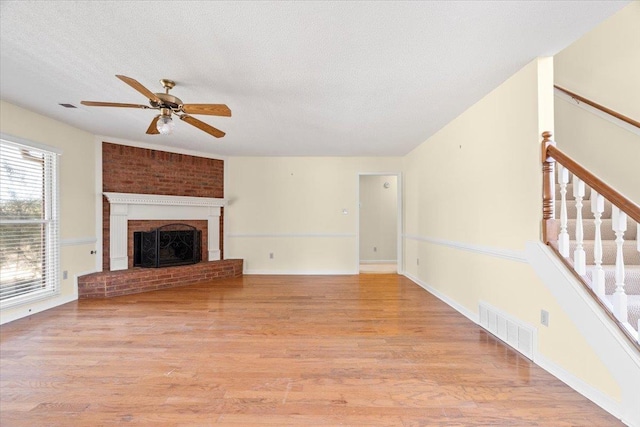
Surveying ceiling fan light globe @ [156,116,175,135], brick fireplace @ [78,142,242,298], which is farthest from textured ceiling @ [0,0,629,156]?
brick fireplace @ [78,142,242,298]

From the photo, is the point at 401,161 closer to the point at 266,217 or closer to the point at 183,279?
the point at 266,217

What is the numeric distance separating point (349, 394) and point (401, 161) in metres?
4.57

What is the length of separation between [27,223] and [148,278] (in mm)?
1558

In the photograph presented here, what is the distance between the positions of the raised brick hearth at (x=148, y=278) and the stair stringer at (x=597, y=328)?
458 cm

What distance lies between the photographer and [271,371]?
2082 millimetres

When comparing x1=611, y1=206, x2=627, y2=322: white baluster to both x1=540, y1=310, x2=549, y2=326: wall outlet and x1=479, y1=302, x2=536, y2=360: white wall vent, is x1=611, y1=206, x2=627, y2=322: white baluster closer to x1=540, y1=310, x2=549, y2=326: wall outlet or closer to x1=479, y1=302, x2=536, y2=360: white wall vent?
x1=540, y1=310, x2=549, y2=326: wall outlet

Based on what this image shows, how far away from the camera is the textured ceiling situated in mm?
1675

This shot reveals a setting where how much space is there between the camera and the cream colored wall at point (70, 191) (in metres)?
3.28

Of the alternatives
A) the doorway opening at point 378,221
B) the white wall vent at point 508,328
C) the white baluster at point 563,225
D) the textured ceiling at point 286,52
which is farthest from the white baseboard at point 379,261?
the white baluster at point 563,225

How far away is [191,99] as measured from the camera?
2.96m

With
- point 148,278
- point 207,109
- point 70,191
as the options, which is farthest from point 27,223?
point 207,109

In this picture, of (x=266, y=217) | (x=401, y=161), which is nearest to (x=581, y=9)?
(x=401, y=161)

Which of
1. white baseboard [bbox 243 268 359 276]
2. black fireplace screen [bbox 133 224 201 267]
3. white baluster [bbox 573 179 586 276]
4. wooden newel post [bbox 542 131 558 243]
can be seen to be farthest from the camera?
white baseboard [bbox 243 268 359 276]

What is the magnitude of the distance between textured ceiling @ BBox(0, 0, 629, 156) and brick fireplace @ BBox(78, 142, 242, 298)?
1225 mm
